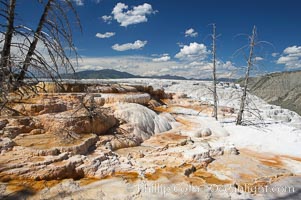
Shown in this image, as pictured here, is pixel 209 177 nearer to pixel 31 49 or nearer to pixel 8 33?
pixel 31 49

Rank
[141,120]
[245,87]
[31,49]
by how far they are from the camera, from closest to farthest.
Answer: [31,49] < [141,120] < [245,87]

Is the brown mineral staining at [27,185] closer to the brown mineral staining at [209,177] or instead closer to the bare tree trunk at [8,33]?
the bare tree trunk at [8,33]

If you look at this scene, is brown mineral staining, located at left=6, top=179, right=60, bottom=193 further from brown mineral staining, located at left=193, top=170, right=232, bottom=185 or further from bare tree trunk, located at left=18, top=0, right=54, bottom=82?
brown mineral staining, located at left=193, top=170, right=232, bottom=185

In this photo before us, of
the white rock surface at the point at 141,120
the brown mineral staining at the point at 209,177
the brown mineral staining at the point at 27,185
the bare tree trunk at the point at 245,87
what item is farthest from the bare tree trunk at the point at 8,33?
the bare tree trunk at the point at 245,87

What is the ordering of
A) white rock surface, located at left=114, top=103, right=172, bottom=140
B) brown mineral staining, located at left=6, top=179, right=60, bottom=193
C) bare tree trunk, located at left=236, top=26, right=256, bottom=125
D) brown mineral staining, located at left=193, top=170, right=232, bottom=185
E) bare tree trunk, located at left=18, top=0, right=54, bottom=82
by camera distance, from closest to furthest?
1. bare tree trunk, located at left=18, top=0, right=54, bottom=82
2. brown mineral staining, located at left=6, top=179, right=60, bottom=193
3. brown mineral staining, located at left=193, top=170, right=232, bottom=185
4. white rock surface, located at left=114, top=103, right=172, bottom=140
5. bare tree trunk, located at left=236, top=26, right=256, bottom=125

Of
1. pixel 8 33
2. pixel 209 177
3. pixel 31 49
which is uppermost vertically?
pixel 8 33

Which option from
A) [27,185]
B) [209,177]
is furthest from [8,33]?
[209,177]

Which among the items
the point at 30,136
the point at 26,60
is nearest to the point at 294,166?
the point at 30,136

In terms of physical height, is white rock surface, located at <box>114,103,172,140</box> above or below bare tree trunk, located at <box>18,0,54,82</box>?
below

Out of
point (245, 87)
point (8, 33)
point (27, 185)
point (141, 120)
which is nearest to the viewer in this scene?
point (8, 33)

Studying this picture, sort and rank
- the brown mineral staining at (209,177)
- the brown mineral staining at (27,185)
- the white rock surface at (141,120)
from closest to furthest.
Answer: the brown mineral staining at (27,185) → the brown mineral staining at (209,177) → the white rock surface at (141,120)

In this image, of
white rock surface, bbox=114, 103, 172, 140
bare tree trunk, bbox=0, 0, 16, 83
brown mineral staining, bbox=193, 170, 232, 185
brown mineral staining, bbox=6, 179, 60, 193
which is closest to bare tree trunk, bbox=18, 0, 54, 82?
bare tree trunk, bbox=0, 0, 16, 83

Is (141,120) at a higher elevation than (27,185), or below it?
higher

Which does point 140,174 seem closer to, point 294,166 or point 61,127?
point 61,127
